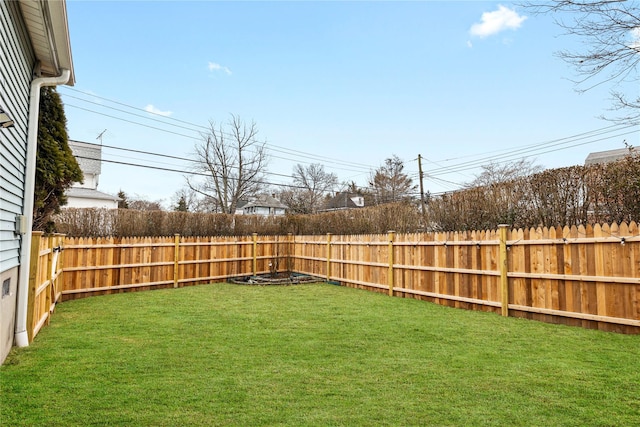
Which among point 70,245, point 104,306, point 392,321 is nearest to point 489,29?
point 392,321

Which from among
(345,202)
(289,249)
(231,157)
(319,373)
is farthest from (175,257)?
(345,202)

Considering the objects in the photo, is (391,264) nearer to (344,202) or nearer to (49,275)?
(49,275)

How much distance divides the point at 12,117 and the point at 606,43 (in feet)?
22.3

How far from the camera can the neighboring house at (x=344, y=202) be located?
3472cm

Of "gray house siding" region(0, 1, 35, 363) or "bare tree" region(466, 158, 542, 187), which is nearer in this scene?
"gray house siding" region(0, 1, 35, 363)

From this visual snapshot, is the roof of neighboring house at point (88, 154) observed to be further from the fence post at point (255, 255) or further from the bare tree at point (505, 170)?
the bare tree at point (505, 170)

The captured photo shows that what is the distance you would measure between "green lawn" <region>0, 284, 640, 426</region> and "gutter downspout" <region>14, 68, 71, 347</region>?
260mm

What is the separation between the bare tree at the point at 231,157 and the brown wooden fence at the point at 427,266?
42.9ft

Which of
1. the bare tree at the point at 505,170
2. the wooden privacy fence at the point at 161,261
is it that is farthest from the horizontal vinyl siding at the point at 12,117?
the bare tree at the point at 505,170

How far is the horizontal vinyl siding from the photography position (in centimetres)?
317

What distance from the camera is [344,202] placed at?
35.8 meters

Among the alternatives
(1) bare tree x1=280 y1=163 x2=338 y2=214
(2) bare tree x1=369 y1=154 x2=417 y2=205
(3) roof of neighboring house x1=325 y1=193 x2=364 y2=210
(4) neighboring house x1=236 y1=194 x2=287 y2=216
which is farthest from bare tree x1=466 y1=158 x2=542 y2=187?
(4) neighboring house x1=236 y1=194 x2=287 y2=216

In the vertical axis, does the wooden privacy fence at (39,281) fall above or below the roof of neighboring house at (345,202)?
below

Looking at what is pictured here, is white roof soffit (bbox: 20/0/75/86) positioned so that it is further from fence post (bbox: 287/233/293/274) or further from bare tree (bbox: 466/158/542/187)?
A: bare tree (bbox: 466/158/542/187)
